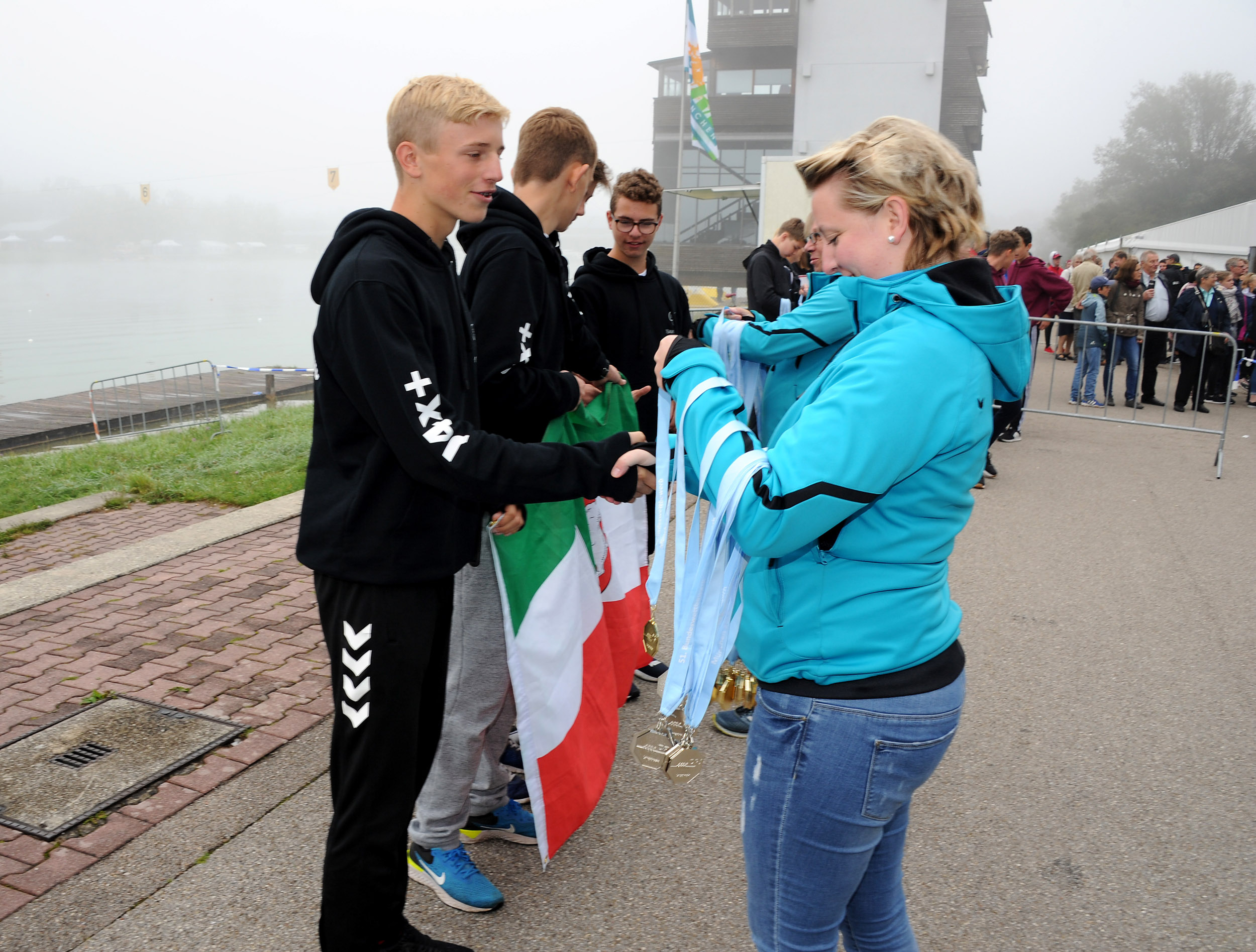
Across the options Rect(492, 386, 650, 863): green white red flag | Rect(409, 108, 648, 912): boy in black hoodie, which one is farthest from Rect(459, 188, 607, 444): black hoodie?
Rect(492, 386, 650, 863): green white red flag

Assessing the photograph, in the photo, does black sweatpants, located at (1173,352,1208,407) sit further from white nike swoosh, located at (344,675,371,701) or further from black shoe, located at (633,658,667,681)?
white nike swoosh, located at (344,675,371,701)

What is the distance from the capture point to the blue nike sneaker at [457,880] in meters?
2.74

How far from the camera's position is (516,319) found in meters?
2.64

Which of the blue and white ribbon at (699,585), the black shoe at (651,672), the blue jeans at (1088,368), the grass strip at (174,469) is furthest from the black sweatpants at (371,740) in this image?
the blue jeans at (1088,368)

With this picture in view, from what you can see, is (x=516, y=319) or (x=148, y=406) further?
(x=148, y=406)

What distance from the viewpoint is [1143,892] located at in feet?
9.52

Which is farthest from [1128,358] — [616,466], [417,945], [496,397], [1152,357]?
[417,945]

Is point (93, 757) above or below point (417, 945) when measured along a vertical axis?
below

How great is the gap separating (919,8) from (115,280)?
292 feet

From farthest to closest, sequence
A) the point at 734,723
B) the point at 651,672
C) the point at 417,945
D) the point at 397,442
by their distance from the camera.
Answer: the point at 651,672
the point at 734,723
the point at 417,945
the point at 397,442

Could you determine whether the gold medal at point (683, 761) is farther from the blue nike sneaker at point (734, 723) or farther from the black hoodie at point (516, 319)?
the blue nike sneaker at point (734, 723)

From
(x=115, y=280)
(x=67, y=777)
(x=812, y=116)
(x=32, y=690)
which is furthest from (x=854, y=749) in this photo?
(x=115, y=280)

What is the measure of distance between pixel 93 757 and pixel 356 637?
2.21 metres

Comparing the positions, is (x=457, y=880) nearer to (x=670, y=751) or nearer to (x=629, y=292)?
(x=670, y=751)
